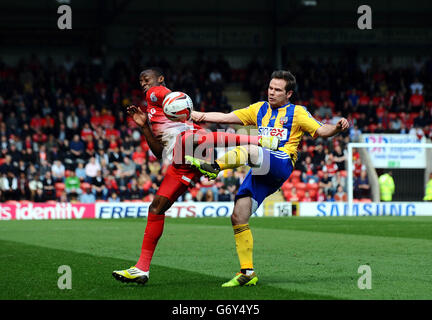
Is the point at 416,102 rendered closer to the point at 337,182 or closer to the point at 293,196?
the point at 337,182

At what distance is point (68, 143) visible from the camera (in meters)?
Answer: 26.8

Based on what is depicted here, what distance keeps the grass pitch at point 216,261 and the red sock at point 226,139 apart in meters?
1.54

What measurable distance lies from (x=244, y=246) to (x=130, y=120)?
2096cm

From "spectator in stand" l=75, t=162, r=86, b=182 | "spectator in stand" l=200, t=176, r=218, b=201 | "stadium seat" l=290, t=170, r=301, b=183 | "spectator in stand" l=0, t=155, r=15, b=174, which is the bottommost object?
"spectator in stand" l=200, t=176, r=218, b=201

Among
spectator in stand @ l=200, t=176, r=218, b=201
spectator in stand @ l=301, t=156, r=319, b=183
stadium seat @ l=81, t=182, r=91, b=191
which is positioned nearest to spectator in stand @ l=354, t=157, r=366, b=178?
spectator in stand @ l=301, t=156, r=319, b=183

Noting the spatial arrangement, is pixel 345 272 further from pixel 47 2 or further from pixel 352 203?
pixel 47 2

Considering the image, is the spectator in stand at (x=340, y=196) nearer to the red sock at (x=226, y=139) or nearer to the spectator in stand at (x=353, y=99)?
the spectator in stand at (x=353, y=99)

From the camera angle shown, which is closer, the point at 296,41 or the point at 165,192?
the point at 165,192

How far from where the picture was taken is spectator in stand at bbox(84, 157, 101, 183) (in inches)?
999

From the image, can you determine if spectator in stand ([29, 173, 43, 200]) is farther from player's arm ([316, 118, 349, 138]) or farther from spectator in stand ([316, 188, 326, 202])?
player's arm ([316, 118, 349, 138])

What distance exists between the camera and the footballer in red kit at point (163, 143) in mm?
8305

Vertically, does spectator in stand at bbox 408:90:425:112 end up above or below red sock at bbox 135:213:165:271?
above
